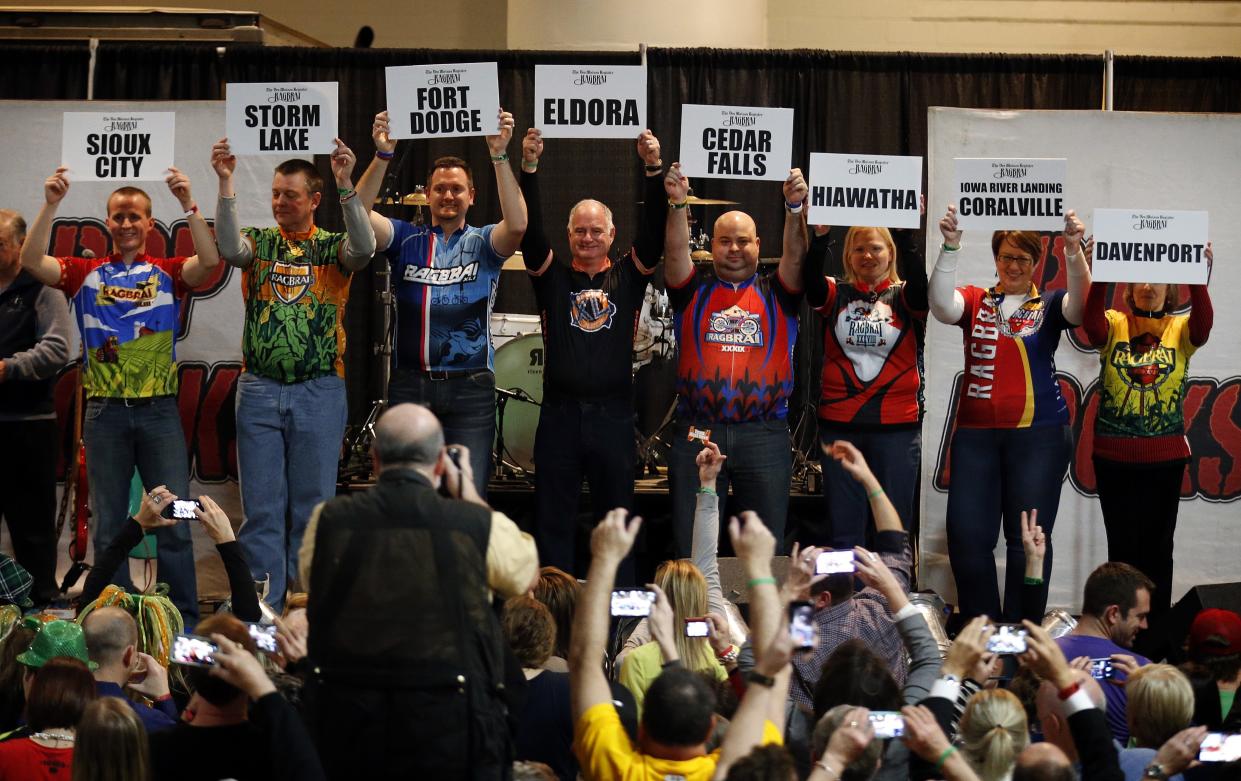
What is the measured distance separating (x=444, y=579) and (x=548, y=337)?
8.36 feet

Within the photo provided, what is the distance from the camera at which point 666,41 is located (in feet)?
25.1

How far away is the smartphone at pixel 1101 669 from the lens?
12.7 feet

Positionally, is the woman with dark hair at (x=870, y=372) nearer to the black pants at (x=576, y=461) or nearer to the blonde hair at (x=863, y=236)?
the blonde hair at (x=863, y=236)

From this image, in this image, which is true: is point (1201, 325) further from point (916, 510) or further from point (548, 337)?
point (548, 337)

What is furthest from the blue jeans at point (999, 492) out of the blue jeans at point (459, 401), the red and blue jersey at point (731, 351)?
the blue jeans at point (459, 401)

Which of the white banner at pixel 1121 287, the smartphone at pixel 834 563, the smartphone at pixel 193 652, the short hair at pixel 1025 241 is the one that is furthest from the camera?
the white banner at pixel 1121 287

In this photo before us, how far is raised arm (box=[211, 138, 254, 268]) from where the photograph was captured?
5.41 m

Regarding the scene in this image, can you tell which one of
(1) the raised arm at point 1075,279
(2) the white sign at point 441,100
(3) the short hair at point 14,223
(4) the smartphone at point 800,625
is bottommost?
(4) the smartphone at point 800,625

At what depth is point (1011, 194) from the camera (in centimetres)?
556

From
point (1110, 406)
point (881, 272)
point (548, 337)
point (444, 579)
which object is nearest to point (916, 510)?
point (1110, 406)

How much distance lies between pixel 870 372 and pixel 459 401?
4.70 ft

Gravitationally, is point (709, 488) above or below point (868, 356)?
below

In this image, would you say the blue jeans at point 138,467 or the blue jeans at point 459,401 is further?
the blue jeans at point 138,467

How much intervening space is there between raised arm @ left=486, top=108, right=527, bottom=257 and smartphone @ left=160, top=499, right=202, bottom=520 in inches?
63.2
